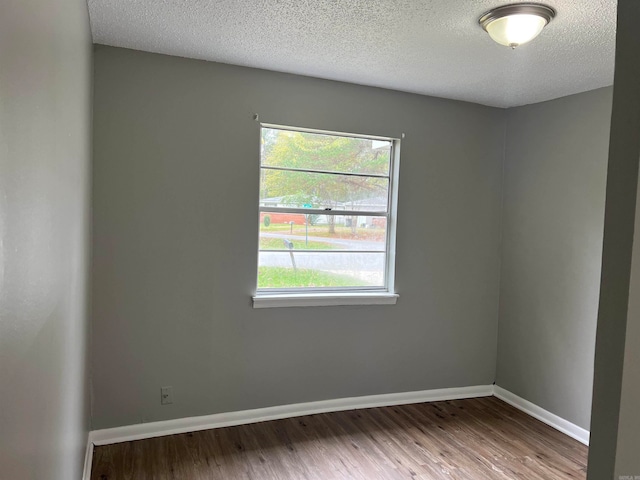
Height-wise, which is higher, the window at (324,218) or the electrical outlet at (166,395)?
the window at (324,218)

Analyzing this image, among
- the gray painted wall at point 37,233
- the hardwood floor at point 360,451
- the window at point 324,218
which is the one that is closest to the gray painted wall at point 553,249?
the hardwood floor at point 360,451

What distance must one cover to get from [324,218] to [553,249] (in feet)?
5.65

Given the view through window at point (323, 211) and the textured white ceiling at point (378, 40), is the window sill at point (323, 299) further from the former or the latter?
the textured white ceiling at point (378, 40)

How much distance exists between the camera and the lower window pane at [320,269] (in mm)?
3227

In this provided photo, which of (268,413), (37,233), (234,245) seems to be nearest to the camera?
(37,233)

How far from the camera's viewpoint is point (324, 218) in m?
3.36

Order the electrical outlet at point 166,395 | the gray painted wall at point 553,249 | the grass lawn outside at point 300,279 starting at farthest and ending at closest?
Answer: 1. the grass lawn outside at point 300,279
2. the gray painted wall at point 553,249
3. the electrical outlet at point 166,395

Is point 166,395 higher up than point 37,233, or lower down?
lower down

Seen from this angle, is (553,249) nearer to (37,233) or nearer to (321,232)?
(321,232)

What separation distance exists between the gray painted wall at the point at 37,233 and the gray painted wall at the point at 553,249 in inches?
121

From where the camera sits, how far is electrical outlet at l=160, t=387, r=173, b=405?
2.93 meters

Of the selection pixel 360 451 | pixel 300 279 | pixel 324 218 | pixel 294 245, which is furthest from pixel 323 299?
A: pixel 360 451

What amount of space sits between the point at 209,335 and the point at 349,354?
1.06 metres

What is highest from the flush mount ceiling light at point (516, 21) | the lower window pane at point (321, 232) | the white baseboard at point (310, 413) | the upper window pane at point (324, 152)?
the flush mount ceiling light at point (516, 21)
